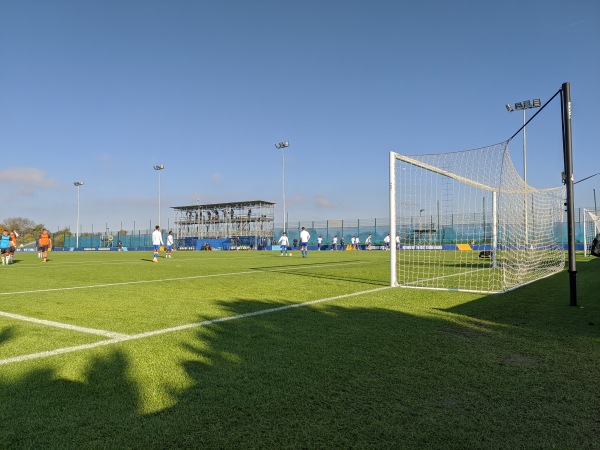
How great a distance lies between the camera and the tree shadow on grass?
2.15m

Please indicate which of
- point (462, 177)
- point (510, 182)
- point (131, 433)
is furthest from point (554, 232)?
point (131, 433)

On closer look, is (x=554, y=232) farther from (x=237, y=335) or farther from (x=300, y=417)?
(x=300, y=417)

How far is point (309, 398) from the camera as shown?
265cm

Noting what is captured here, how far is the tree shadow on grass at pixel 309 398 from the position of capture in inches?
84.7

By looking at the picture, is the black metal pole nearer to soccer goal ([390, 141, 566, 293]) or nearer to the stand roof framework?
soccer goal ([390, 141, 566, 293])

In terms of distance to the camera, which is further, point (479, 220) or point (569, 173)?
point (479, 220)

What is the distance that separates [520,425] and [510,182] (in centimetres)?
961

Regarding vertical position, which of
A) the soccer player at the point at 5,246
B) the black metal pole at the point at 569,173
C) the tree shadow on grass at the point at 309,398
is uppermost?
the black metal pole at the point at 569,173

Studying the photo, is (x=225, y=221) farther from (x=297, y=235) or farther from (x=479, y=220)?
(x=479, y=220)

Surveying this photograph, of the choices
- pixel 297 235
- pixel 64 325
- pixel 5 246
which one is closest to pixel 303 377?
pixel 64 325

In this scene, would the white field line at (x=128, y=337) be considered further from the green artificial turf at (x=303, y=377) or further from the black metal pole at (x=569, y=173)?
the black metal pole at (x=569, y=173)

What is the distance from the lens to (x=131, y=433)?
2.20 metres

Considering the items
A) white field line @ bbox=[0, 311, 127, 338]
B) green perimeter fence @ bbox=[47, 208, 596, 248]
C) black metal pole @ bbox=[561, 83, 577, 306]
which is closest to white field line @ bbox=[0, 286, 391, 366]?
white field line @ bbox=[0, 311, 127, 338]

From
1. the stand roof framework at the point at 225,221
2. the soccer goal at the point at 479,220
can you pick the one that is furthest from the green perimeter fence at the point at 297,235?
the soccer goal at the point at 479,220
